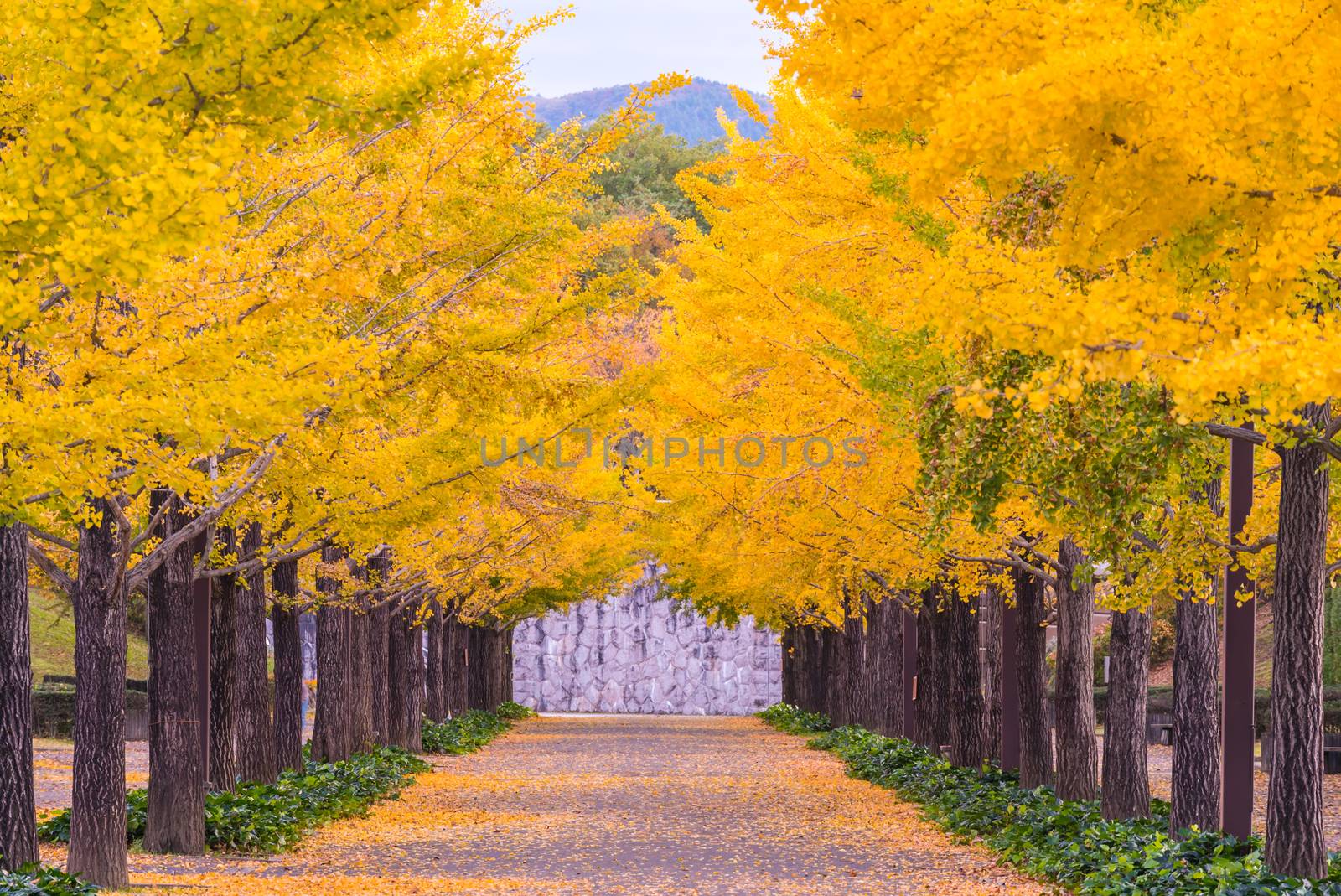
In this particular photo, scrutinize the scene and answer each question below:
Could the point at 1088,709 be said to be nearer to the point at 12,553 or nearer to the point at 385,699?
the point at 12,553

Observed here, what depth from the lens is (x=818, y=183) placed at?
14.2m

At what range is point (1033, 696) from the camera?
18.6 metres

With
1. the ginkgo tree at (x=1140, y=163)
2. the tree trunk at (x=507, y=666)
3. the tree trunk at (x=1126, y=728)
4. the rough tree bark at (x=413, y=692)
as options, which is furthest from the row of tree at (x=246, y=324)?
the tree trunk at (x=507, y=666)

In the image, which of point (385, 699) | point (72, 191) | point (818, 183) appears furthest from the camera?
point (385, 699)

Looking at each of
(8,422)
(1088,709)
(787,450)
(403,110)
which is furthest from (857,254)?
(8,422)

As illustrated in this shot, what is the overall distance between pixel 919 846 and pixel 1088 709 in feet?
7.24

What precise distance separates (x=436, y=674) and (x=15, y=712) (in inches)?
1201

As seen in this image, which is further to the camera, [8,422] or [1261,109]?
[8,422]

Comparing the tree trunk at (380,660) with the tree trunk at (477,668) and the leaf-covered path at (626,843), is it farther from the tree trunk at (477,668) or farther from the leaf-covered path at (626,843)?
the tree trunk at (477,668)

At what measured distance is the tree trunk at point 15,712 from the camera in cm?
1167

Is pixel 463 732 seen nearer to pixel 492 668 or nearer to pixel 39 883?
pixel 492 668

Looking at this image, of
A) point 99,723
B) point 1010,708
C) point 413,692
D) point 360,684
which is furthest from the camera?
point 413,692

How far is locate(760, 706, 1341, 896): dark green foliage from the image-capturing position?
1095 cm

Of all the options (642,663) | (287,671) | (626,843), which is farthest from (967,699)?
(642,663)
